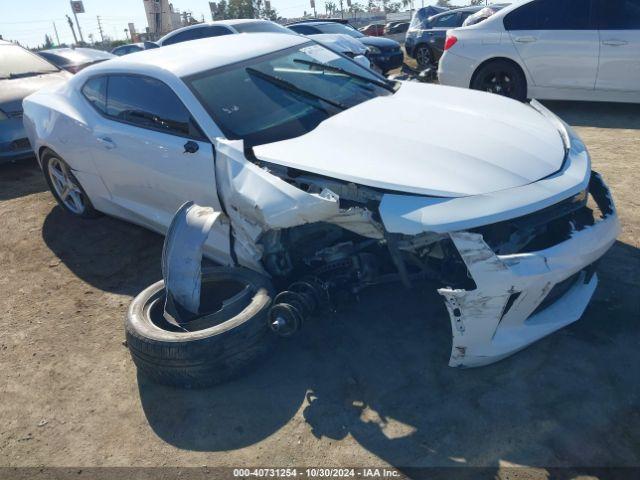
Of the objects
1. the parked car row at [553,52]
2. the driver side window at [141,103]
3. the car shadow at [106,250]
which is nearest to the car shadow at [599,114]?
the parked car row at [553,52]

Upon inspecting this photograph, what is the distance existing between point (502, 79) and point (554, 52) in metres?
0.69

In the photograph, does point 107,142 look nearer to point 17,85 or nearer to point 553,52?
point 17,85

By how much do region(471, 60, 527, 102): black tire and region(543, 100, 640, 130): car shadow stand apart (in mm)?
704

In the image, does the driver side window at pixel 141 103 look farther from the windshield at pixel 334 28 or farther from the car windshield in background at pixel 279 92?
the windshield at pixel 334 28

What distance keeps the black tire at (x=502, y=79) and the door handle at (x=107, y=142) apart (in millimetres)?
5003

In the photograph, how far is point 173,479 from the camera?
2.22 m

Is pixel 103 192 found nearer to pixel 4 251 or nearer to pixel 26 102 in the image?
pixel 4 251

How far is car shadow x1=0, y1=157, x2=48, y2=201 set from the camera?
5.91 m

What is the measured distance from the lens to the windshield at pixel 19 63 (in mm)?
7051

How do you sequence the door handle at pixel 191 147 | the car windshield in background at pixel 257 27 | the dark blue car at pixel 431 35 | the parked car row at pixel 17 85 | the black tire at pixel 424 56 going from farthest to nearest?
the black tire at pixel 424 56, the dark blue car at pixel 431 35, the car windshield in background at pixel 257 27, the parked car row at pixel 17 85, the door handle at pixel 191 147

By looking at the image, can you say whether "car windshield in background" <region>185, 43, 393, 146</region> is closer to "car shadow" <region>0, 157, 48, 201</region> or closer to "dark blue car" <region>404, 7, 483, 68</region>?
"car shadow" <region>0, 157, 48, 201</region>

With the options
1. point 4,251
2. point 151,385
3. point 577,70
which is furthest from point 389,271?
point 577,70

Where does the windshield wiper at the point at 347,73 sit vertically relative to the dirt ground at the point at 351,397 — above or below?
above

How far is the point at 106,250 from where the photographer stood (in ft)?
14.3
